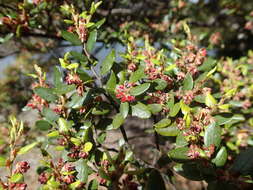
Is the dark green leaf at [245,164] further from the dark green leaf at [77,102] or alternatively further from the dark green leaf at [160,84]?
the dark green leaf at [77,102]

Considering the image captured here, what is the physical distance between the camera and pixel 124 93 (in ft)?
3.55

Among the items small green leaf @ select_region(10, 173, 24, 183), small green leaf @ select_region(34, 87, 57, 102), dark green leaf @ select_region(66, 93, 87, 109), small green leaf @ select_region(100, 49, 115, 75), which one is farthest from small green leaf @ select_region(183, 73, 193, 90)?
small green leaf @ select_region(10, 173, 24, 183)

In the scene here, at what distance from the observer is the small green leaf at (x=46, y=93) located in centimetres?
120

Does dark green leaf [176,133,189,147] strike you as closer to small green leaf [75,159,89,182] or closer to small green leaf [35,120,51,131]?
small green leaf [75,159,89,182]

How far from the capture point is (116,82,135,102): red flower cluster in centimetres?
107

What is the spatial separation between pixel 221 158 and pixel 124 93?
453 mm

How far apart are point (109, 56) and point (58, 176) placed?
53 cm

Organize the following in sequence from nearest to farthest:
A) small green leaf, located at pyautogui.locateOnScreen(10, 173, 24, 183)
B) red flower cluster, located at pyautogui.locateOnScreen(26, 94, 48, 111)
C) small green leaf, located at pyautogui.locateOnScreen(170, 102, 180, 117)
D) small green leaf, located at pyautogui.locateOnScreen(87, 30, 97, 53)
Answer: small green leaf, located at pyautogui.locateOnScreen(10, 173, 24, 183) → small green leaf, located at pyautogui.locateOnScreen(170, 102, 180, 117) → small green leaf, located at pyautogui.locateOnScreen(87, 30, 97, 53) → red flower cluster, located at pyautogui.locateOnScreen(26, 94, 48, 111)

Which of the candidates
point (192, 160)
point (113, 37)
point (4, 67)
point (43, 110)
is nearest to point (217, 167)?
point (192, 160)

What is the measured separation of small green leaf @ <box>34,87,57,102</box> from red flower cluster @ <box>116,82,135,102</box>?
1.08ft

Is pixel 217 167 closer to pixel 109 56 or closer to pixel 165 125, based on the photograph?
pixel 165 125

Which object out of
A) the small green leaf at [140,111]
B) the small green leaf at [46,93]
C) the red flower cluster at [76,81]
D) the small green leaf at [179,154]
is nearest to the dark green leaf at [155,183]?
the small green leaf at [179,154]

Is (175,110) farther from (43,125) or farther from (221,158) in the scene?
(43,125)

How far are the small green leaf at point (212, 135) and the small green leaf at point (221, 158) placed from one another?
0.27ft
